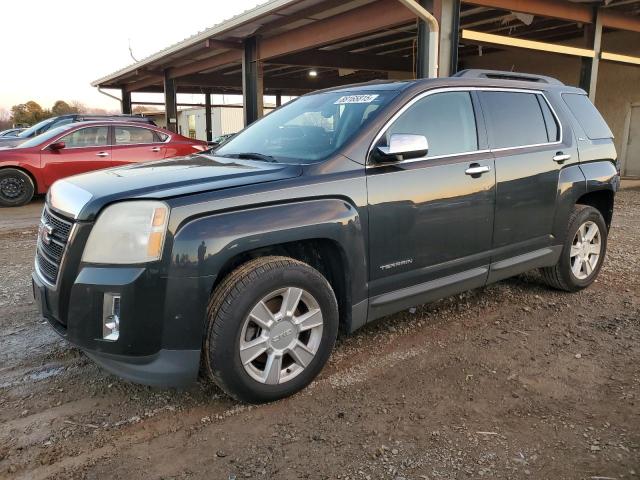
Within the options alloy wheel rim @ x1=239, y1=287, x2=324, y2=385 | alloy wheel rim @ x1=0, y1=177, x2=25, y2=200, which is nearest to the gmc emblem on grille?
alloy wheel rim @ x1=239, y1=287, x2=324, y2=385

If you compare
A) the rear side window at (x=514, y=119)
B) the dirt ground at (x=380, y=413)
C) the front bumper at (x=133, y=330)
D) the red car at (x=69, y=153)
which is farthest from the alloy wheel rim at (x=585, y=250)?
the red car at (x=69, y=153)

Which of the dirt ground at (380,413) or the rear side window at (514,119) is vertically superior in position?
the rear side window at (514,119)

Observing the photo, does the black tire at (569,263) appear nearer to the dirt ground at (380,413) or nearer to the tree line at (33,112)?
the dirt ground at (380,413)

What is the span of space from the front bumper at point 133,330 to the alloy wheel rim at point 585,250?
3.65m

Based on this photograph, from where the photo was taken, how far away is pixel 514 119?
4.12 metres

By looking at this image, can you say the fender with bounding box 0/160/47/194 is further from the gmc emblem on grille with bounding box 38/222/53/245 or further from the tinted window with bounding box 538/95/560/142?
the tinted window with bounding box 538/95/560/142

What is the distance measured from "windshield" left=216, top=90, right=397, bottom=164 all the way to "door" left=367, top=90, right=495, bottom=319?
23cm

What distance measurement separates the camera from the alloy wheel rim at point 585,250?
4.75 metres

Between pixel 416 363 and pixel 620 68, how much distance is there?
50.7ft

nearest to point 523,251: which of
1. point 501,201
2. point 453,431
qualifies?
point 501,201

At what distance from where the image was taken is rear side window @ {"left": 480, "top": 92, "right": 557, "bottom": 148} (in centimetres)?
394

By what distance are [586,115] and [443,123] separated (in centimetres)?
199

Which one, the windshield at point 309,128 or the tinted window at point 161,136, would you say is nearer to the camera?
the windshield at point 309,128

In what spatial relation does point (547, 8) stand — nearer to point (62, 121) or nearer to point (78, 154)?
point (78, 154)
